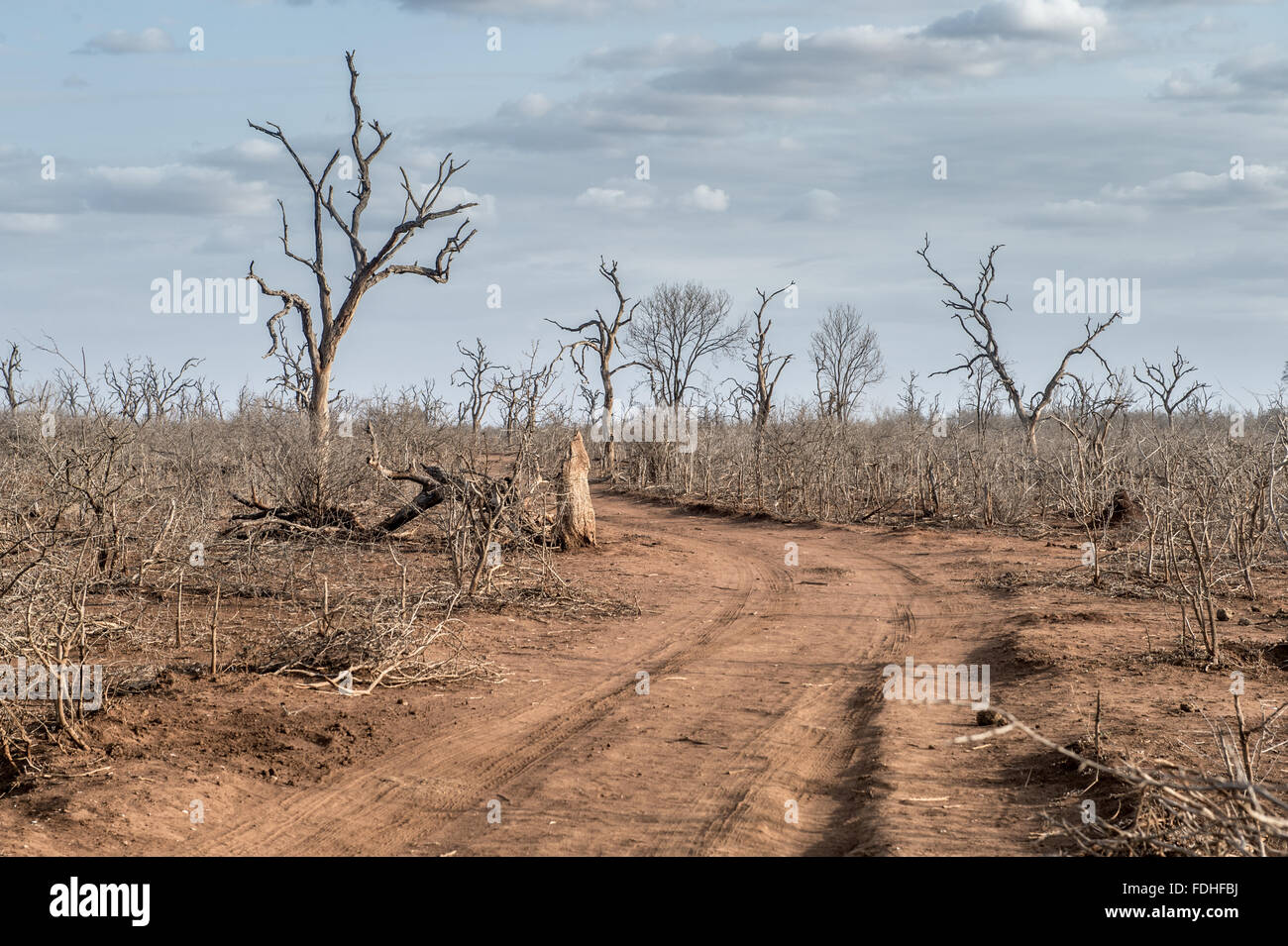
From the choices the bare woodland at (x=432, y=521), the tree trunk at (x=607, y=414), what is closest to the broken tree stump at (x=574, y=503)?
the bare woodland at (x=432, y=521)

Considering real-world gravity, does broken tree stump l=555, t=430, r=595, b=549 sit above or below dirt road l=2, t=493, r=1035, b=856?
above

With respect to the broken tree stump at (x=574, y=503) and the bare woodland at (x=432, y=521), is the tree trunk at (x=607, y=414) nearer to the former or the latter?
the bare woodland at (x=432, y=521)

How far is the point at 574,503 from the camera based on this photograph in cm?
1534

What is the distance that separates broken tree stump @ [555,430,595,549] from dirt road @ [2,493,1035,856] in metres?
4.32

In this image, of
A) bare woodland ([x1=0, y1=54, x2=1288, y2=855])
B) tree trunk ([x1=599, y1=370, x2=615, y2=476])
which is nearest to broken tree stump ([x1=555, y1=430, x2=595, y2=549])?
bare woodland ([x1=0, y1=54, x2=1288, y2=855])

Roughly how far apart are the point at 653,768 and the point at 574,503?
9200mm

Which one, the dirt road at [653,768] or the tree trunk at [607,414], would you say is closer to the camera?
the dirt road at [653,768]

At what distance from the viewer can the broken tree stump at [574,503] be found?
49.6 feet

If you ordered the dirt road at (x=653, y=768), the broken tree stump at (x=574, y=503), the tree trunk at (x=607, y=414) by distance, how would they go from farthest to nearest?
the tree trunk at (x=607, y=414)
the broken tree stump at (x=574, y=503)
the dirt road at (x=653, y=768)

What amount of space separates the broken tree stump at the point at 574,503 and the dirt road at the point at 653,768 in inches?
170

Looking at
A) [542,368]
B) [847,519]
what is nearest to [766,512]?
[847,519]

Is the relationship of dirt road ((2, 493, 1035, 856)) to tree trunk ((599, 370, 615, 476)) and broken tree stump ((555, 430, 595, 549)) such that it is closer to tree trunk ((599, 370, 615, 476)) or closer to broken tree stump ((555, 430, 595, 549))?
broken tree stump ((555, 430, 595, 549))

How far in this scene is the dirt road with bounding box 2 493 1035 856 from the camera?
5199mm
